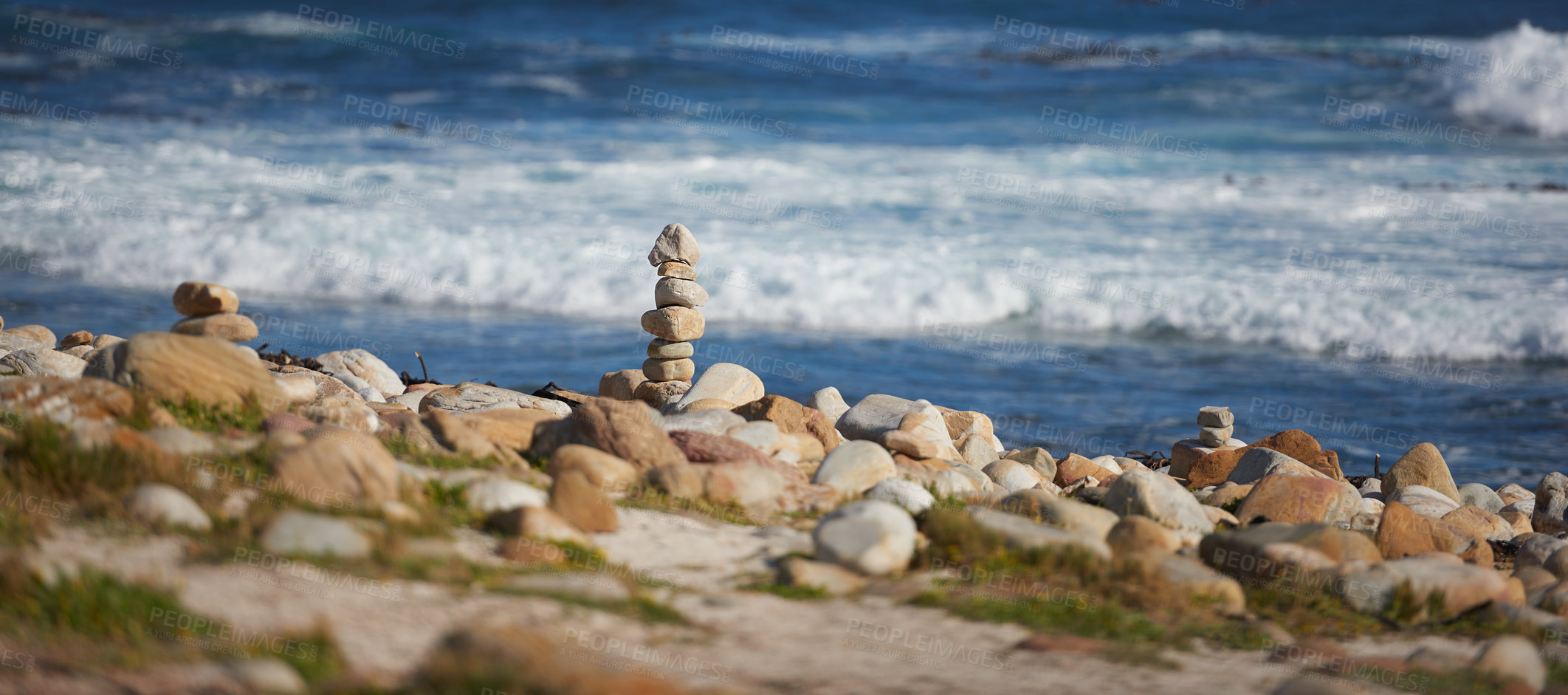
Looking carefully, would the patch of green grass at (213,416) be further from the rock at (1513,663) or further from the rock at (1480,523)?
the rock at (1480,523)

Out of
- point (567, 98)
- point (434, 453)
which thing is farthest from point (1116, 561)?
point (567, 98)

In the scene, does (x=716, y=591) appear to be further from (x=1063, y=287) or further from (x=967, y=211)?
(x=967, y=211)

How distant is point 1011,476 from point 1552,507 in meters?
3.81

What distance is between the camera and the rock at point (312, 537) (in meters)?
3.69

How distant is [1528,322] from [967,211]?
814 cm

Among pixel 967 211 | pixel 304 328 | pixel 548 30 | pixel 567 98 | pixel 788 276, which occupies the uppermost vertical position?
pixel 548 30

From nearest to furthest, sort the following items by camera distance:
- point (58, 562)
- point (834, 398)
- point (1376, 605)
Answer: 1. point (58, 562)
2. point (1376, 605)
3. point (834, 398)

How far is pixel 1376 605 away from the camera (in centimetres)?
463

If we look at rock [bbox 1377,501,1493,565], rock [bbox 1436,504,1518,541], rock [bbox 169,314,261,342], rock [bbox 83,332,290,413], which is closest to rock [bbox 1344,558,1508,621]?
rock [bbox 1377,501,1493,565]

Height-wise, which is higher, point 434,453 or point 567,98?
point 567,98

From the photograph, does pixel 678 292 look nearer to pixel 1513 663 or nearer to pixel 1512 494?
pixel 1513 663

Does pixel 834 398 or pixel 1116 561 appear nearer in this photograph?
pixel 1116 561

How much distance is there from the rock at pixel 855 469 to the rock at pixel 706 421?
743mm

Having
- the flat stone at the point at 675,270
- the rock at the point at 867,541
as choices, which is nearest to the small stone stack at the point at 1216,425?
the flat stone at the point at 675,270
